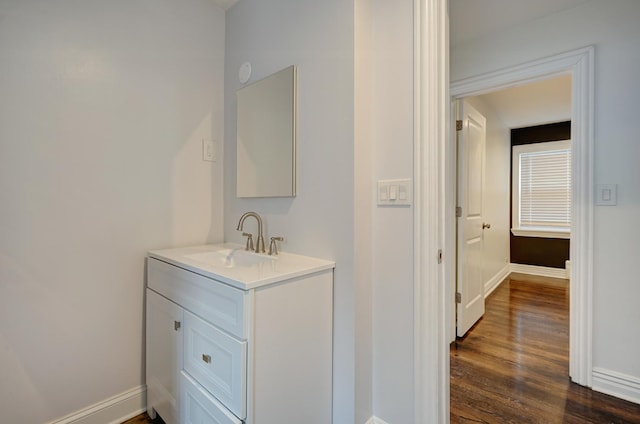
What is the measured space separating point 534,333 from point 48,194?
355cm

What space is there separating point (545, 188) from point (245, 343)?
5.28 m

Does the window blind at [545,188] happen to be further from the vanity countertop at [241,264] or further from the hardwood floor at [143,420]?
the hardwood floor at [143,420]

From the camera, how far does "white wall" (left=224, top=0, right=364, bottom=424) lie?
120 centimetres

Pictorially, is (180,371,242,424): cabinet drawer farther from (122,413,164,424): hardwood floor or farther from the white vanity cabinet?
(122,413,164,424): hardwood floor

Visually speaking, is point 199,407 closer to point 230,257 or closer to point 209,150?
point 230,257

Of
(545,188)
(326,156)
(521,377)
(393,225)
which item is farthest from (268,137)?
(545,188)

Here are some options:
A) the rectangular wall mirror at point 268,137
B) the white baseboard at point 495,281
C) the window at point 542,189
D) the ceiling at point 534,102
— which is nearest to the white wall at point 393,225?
the rectangular wall mirror at point 268,137

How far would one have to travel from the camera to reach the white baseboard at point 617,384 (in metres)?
1.59

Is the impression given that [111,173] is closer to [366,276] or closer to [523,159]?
[366,276]

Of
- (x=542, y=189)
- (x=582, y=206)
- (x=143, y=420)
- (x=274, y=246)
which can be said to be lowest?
(x=143, y=420)

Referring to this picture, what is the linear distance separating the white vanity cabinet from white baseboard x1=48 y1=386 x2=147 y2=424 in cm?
25

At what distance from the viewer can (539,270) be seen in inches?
178

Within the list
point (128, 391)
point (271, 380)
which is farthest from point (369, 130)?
point (128, 391)

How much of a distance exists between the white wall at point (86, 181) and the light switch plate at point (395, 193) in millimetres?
1198
